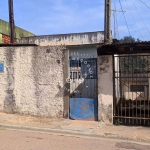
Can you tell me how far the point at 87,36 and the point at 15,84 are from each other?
931 centimetres

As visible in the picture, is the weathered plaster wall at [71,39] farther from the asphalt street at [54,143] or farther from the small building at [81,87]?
the asphalt street at [54,143]

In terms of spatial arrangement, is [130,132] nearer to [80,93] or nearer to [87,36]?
[80,93]

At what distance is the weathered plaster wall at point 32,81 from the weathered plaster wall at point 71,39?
27.5 feet

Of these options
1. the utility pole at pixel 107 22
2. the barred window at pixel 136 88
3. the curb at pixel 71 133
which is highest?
the utility pole at pixel 107 22

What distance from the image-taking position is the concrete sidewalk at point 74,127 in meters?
7.71

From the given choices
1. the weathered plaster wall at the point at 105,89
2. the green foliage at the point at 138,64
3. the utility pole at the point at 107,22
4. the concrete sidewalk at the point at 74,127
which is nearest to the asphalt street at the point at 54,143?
the concrete sidewalk at the point at 74,127

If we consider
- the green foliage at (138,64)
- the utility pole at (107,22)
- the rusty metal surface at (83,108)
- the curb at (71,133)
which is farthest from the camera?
the utility pole at (107,22)

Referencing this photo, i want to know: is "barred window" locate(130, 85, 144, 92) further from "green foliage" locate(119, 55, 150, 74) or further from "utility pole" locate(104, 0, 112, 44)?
"utility pole" locate(104, 0, 112, 44)

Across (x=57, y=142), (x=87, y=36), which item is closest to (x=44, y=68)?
(x=57, y=142)

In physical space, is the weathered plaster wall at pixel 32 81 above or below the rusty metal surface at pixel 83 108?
above

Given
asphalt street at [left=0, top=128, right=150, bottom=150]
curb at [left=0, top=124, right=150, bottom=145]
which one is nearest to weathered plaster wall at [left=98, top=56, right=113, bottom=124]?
curb at [left=0, top=124, right=150, bottom=145]

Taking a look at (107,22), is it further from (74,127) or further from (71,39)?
(71,39)

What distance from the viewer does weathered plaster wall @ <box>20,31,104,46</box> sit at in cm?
1820

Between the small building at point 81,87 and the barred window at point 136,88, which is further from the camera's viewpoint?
the barred window at point 136,88
